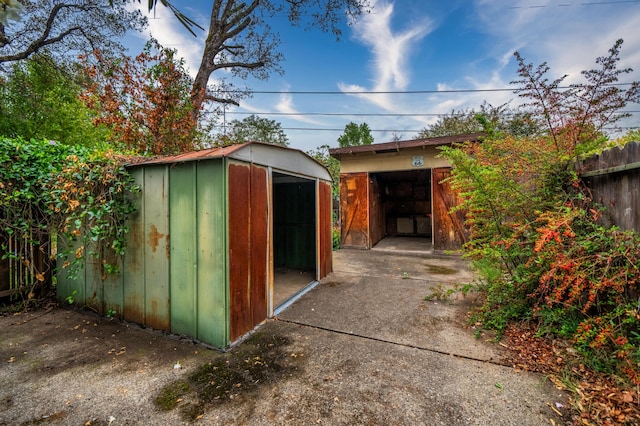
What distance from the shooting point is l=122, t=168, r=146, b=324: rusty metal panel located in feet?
9.07

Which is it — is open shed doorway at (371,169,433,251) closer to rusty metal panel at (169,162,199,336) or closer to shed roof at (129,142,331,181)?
shed roof at (129,142,331,181)

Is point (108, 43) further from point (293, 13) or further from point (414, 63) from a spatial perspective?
point (414, 63)

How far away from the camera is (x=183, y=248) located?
98.8 inches

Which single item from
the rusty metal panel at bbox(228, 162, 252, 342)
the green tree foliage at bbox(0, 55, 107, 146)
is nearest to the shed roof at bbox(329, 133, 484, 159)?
the rusty metal panel at bbox(228, 162, 252, 342)

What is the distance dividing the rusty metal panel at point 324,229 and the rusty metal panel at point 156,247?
2.38m

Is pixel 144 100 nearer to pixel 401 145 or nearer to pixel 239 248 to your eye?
pixel 239 248

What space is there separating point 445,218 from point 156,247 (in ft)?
20.8

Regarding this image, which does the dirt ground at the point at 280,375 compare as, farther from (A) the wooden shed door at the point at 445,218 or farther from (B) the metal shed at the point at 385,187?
(B) the metal shed at the point at 385,187

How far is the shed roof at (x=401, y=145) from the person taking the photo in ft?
19.3

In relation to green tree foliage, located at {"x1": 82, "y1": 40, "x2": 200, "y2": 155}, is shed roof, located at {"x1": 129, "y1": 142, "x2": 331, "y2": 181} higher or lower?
lower

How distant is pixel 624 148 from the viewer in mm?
2092

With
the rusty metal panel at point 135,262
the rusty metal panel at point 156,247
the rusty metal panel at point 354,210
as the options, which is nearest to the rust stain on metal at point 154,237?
the rusty metal panel at point 156,247

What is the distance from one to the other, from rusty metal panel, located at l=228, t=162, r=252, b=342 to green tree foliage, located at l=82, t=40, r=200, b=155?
3.67 m

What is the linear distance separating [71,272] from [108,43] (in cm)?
760
